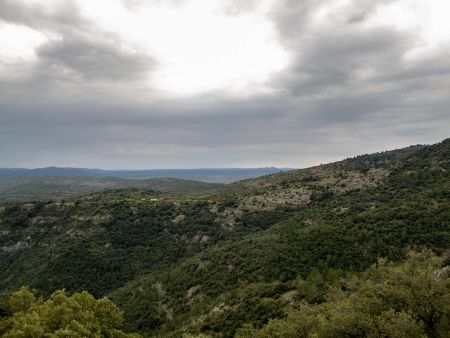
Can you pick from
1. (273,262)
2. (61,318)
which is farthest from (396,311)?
(273,262)

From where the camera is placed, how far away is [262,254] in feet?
310

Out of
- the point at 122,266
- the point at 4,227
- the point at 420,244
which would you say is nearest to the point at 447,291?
the point at 420,244

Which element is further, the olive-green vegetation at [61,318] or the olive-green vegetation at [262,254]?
the olive-green vegetation at [61,318]

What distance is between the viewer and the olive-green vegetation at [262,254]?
3884cm

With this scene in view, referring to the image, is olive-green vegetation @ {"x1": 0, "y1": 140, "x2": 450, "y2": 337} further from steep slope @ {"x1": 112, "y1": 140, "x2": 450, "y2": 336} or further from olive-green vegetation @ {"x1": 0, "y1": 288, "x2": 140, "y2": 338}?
olive-green vegetation @ {"x1": 0, "y1": 288, "x2": 140, "y2": 338}

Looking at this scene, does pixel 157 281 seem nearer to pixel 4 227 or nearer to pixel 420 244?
pixel 420 244

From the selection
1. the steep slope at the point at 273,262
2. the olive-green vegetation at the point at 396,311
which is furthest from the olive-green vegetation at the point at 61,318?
the olive-green vegetation at the point at 396,311

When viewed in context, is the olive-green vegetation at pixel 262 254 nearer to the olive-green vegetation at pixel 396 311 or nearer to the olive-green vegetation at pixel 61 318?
the olive-green vegetation at pixel 396 311

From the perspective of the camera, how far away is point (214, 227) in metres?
148

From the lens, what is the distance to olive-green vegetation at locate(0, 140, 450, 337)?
38.8 m

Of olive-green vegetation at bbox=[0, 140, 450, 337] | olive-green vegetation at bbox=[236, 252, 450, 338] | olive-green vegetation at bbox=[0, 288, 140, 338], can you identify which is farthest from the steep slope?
olive-green vegetation at bbox=[236, 252, 450, 338]

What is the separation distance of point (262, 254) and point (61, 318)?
55.9m

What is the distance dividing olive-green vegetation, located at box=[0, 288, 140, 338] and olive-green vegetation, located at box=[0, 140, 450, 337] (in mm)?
12162

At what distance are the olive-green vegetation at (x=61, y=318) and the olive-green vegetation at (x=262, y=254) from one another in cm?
1216
